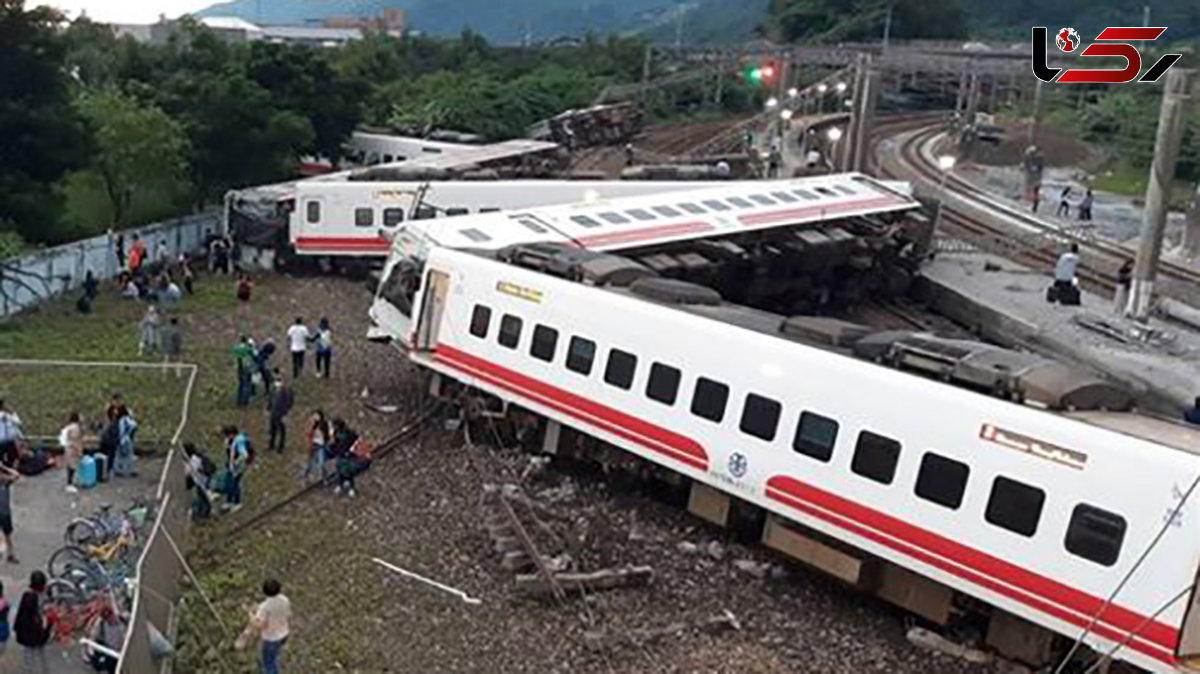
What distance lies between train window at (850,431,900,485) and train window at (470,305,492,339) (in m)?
7.32

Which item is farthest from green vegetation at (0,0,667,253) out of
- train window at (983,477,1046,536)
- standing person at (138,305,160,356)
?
train window at (983,477,1046,536)

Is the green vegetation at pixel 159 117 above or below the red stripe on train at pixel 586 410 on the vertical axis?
above

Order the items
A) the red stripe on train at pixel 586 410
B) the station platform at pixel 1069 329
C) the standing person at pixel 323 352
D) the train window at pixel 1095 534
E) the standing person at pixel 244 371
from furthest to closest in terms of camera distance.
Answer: the standing person at pixel 323 352 → the station platform at pixel 1069 329 → the standing person at pixel 244 371 → the red stripe on train at pixel 586 410 → the train window at pixel 1095 534

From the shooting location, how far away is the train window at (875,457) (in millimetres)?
13742

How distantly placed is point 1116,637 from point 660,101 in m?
64.1

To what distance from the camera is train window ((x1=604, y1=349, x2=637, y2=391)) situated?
17.0 metres

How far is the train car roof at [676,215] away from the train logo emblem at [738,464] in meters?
7.57

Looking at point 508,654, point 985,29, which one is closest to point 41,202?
point 508,654

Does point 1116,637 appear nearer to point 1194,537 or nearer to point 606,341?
point 1194,537

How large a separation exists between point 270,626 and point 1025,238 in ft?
95.2

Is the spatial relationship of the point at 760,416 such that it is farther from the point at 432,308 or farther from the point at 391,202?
the point at 391,202

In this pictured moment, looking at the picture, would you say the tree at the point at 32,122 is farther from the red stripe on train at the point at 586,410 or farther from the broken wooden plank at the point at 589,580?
the broken wooden plank at the point at 589,580

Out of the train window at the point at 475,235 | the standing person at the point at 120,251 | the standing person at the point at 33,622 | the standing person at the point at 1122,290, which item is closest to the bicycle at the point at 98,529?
the standing person at the point at 33,622

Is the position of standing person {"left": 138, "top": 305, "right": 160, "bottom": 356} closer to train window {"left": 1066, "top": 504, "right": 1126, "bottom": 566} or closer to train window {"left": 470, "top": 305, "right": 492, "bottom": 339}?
train window {"left": 470, "top": 305, "right": 492, "bottom": 339}
